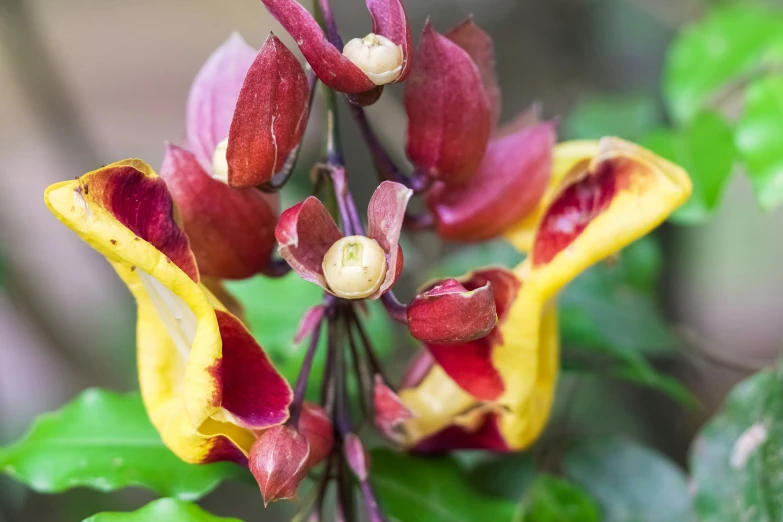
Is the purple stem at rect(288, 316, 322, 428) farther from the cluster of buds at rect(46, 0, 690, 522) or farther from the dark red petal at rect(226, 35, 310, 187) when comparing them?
the dark red petal at rect(226, 35, 310, 187)

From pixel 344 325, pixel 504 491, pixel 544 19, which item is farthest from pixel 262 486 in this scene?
pixel 544 19

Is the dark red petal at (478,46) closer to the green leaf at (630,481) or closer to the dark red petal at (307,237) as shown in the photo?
the dark red petal at (307,237)

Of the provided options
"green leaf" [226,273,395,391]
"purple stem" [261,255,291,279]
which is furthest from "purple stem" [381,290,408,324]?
"green leaf" [226,273,395,391]

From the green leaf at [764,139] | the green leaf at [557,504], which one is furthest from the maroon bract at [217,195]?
the green leaf at [764,139]

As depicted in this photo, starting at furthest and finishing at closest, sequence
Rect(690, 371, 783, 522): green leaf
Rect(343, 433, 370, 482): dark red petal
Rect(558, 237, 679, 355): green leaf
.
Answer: Rect(558, 237, 679, 355): green leaf
Rect(690, 371, 783, 522): green leaf
Rect(343, 433, 370, 482): dark red petal

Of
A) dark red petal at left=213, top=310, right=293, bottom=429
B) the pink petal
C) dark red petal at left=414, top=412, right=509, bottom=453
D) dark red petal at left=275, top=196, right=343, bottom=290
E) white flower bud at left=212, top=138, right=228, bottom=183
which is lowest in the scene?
dark red petal at left=414, top=412, right=509, bottom=453

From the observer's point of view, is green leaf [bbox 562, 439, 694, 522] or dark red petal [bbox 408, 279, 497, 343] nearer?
dark red petal [bbox 408, 279, 497, 343]
